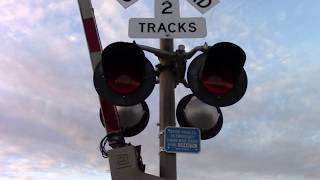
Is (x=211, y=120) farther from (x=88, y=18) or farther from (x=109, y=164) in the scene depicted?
(x=88, y=18)

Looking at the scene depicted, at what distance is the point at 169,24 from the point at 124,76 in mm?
815

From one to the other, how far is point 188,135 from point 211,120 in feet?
0.78

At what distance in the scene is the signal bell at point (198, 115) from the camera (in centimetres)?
454

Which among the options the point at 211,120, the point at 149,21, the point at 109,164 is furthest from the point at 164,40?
the point at 109,164

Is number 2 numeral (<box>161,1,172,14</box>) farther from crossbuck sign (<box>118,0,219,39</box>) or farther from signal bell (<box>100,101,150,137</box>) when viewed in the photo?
signal bell (<box>100,101,150,137</box>)

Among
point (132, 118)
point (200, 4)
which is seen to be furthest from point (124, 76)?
point (200, 4)

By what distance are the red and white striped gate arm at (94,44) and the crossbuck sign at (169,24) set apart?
352mm

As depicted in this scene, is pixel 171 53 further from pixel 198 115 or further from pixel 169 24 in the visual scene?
pixel 198 115

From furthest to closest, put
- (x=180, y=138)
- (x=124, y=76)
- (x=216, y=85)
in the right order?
(x=180, y=138) < (x=124, y=76) < (x=216, y=85)

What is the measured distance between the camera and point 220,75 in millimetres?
4160

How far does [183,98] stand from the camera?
469 centimetres

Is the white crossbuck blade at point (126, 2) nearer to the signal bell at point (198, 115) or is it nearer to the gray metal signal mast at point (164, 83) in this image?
the gray metal signal mast at point (164, 83)

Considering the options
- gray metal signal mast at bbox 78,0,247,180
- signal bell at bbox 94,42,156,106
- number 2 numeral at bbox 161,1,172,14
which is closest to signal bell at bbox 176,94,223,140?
gray metal signal mast at bbox 78,0,247,180

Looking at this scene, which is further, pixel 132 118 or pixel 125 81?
pixel 132 118
